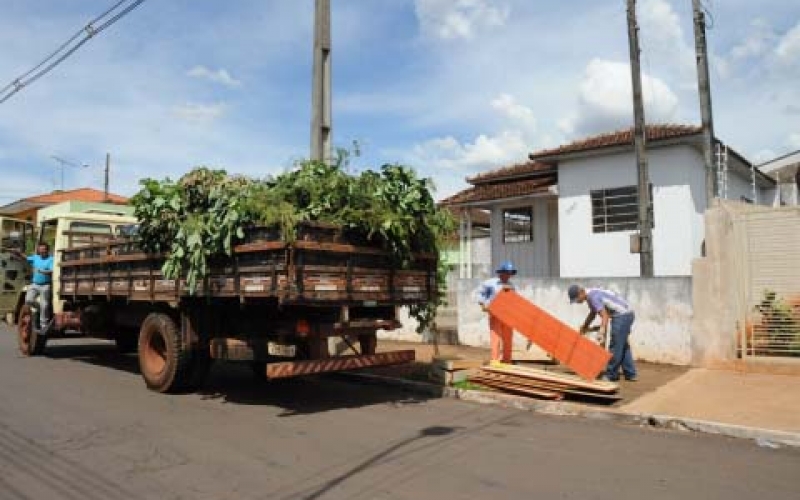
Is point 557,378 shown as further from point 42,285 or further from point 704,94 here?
point 42,285

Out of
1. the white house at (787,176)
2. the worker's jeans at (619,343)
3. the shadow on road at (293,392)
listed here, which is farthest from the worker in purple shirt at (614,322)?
the white house at (787,176)

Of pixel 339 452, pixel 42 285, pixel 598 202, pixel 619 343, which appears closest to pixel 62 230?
pixel 42 285

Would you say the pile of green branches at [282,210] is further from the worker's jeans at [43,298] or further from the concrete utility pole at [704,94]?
the concrete utility pole at [704,94]

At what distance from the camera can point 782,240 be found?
31.4 ft

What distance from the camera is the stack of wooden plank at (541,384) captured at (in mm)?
7762

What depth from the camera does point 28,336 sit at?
11844 mm

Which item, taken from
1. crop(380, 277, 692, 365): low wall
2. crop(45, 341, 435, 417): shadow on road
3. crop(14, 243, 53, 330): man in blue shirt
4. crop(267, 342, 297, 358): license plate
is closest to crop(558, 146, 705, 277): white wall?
crop(380, 277, 692, 365): low wall

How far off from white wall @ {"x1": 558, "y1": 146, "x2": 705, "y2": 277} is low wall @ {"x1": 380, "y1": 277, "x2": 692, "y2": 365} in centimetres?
552

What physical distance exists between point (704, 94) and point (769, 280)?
4.44 m

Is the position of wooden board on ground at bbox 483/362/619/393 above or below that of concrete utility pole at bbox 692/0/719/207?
below

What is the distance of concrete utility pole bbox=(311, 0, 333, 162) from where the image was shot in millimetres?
10844

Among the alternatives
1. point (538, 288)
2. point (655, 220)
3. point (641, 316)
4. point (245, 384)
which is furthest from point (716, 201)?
point (245, 384)

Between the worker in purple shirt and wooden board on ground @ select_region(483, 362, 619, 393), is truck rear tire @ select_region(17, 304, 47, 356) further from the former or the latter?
the worker in purple shirt

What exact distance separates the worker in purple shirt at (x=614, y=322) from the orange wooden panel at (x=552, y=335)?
529 millimetres
